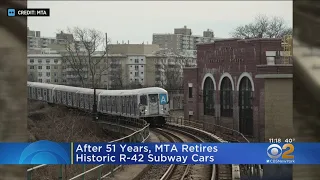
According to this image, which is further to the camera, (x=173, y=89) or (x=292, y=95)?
(x=173, y=89)

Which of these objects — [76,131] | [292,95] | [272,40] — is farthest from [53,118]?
[292,95]

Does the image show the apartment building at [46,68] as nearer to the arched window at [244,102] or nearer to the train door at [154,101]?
the train door at [154,101]

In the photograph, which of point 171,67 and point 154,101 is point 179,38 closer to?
point 171,67

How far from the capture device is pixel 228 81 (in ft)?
20.5

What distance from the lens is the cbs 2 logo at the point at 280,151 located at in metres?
3.64

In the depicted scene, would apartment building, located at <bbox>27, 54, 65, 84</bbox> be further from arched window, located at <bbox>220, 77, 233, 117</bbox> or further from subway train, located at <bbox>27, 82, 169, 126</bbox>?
arched window, located at <bbox>220, 77, 233, 117</bbox>

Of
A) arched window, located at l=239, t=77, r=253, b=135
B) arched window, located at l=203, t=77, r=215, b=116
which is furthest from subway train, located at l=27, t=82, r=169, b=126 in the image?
arched window, located at l=239, t=77, r=253, b=135

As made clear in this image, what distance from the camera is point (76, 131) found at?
324 inches

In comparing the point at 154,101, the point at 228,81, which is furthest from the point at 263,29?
the point at 154,101

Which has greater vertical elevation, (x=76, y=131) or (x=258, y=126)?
(x=258, y=126)

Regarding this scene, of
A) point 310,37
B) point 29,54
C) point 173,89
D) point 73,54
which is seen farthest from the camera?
point 173,89

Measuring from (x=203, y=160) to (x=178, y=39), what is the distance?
1.87 metres

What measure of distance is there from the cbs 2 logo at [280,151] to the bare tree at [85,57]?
7.88ft

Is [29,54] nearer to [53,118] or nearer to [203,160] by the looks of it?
[203,160]
